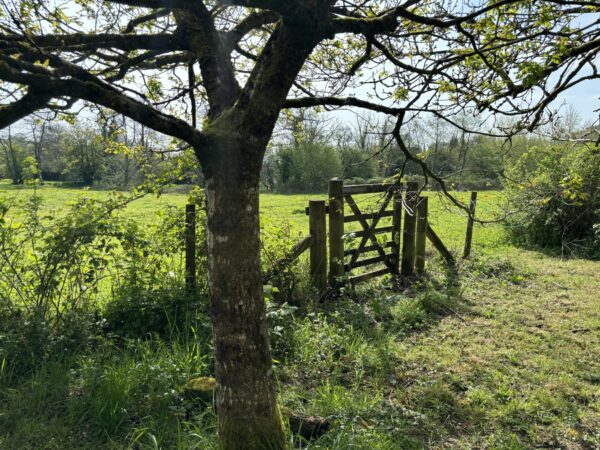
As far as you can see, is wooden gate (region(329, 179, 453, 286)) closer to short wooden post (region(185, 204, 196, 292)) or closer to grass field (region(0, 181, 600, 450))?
grass field (region(0, 181, 600, 450))

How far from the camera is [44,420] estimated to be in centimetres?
335

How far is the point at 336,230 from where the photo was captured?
22.0 ft

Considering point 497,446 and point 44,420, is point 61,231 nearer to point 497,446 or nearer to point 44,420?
point 44,420

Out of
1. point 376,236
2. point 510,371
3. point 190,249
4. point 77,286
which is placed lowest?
point 510,371

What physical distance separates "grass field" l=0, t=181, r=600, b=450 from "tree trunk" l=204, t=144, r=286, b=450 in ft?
1.78

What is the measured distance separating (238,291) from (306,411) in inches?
70.9

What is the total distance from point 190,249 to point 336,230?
2492mm

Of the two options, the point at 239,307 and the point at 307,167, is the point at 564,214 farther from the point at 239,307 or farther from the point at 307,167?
the point at 307,167

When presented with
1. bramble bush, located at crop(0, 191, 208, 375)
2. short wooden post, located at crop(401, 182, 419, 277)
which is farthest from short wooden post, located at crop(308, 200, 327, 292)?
short wooden post, located at crop(401, 182, 419, 277)

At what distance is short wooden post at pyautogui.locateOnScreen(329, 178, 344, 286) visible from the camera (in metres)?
6.62

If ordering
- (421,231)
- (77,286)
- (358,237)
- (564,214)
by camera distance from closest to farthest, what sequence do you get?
(77,286) < (358,237) < (421,231) < (564,214)

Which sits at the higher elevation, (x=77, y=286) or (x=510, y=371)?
(x=77, y=286)

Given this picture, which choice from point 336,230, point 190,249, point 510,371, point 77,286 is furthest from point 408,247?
point 77,286

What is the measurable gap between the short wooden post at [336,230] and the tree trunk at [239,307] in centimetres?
424
